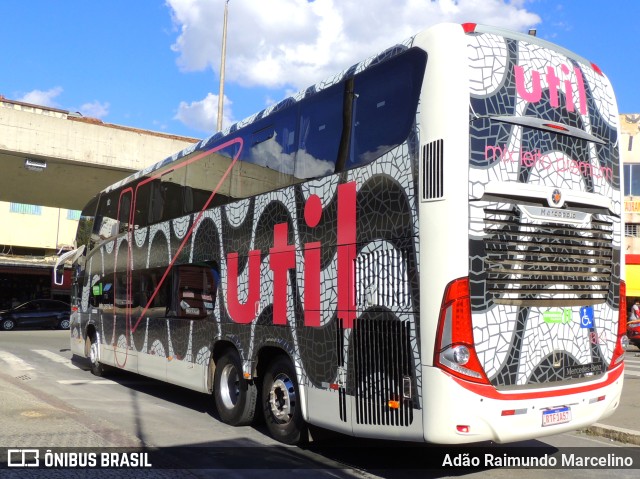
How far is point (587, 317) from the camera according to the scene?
618cm

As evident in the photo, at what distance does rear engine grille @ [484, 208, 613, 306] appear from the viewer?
5516 millimetres

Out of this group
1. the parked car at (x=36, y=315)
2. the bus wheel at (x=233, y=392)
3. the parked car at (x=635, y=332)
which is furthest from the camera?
the parked car at (x=36, y=315)

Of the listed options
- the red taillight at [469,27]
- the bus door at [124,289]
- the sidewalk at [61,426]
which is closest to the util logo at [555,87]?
the red taillight at [469,27]

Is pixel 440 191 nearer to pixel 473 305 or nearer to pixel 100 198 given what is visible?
pixel 473 305

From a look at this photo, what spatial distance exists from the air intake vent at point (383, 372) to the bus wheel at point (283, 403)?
123cm

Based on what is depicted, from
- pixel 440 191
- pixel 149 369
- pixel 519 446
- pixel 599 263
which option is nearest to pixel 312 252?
pixel 440 191

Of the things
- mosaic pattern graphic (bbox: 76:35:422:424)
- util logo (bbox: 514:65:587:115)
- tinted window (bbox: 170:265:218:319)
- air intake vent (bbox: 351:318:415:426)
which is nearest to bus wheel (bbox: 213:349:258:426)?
mosaic pattern graphic (bbox: 76:35:422:424)

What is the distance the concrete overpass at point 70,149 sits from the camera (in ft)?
64.7

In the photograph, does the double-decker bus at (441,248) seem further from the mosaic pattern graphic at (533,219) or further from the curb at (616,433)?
the curb at (616,433)

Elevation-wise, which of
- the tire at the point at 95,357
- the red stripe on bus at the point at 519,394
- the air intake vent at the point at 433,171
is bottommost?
the tire at the point at 95,357

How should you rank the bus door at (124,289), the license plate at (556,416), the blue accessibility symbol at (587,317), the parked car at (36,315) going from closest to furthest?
the license plate at (556,416)
the blue accessibility symbol at (587,317)
the bus door at (124,289)
the parked car at (36,315)

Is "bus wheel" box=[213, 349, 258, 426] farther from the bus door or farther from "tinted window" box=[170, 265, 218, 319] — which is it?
the bus door

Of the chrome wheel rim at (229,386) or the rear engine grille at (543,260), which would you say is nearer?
the rear engine grille at (543,260)

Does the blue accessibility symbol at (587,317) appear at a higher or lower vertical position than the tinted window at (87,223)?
lower
